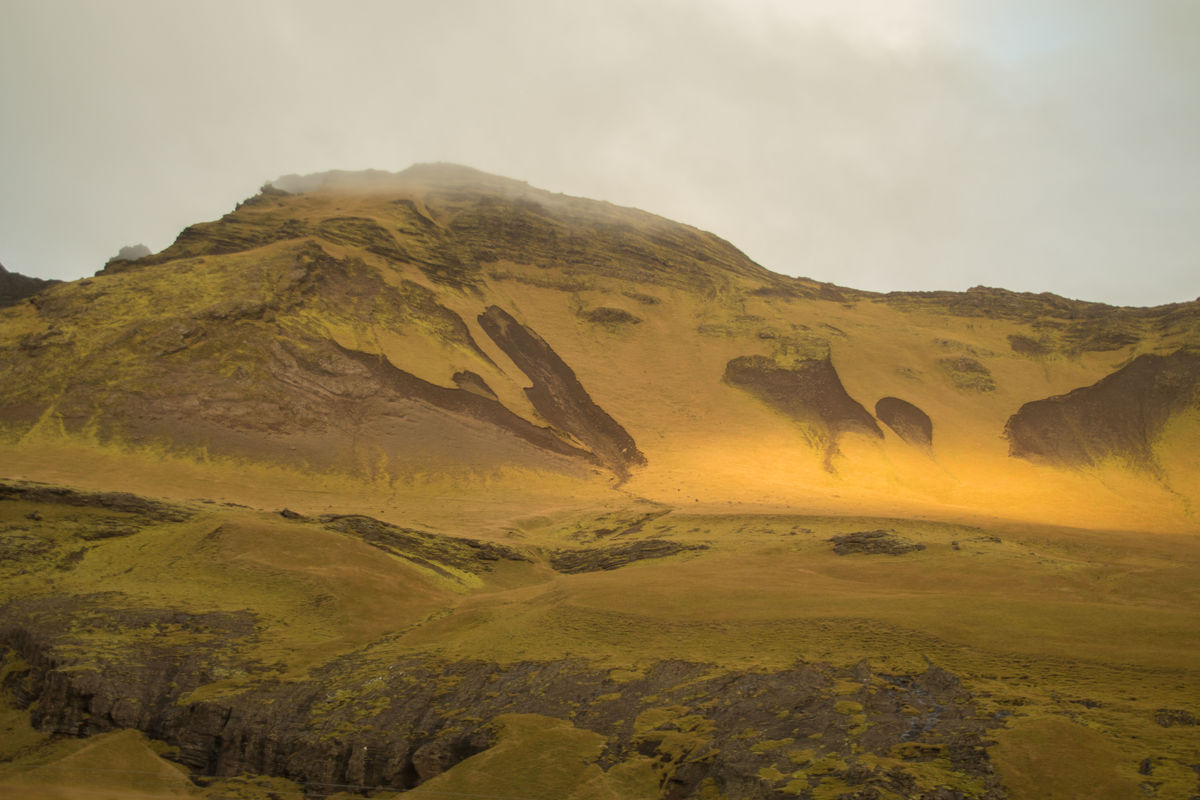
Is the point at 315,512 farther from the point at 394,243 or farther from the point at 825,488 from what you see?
the point at 394,243

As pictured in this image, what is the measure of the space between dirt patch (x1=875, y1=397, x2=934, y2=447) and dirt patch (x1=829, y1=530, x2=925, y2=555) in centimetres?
2954

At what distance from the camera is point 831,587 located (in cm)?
1891

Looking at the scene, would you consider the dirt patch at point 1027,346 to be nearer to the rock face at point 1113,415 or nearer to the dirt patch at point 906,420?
the rock face at point 1113,415

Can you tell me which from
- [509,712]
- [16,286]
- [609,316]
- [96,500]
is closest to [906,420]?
[609,316]

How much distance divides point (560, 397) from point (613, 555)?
25.6m

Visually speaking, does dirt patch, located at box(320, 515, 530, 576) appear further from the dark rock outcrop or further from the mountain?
the dark rock outcrop

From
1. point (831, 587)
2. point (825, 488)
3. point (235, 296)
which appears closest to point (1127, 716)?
point (831, 587)

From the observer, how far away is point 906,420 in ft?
177

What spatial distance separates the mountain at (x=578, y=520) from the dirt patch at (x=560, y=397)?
1.18 feet

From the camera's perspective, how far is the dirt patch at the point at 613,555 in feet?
90.2

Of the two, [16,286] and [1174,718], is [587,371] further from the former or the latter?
[16,286]

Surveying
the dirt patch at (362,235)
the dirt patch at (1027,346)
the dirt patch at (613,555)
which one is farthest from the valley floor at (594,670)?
the dirt patch at (1027,346)

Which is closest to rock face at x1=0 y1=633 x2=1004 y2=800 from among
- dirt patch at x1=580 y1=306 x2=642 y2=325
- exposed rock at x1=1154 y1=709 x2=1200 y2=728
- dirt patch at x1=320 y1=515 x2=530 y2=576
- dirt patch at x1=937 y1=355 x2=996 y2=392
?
exposed rock at x1=1154 y1=709 x2=1200 y2=728

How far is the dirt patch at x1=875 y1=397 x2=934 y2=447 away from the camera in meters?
52.1
